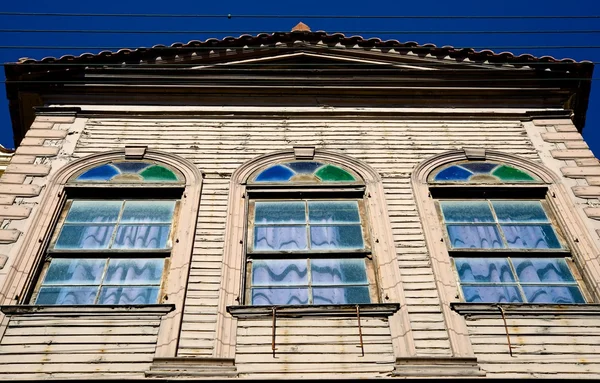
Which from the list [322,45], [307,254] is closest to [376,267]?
[307,254]

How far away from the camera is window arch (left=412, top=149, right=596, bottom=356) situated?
8.87 metres

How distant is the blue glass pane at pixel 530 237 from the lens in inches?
379

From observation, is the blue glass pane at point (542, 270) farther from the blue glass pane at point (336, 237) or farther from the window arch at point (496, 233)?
the blue glass pane at point (336, 237)

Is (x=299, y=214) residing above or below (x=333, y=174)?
below

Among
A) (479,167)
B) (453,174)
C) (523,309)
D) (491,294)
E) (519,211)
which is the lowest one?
(523,309)

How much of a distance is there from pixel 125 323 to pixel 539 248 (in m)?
5.19

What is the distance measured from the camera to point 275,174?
10930 millimetres

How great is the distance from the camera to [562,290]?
895cm

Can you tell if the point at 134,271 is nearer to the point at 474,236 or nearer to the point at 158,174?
the point at 158,174

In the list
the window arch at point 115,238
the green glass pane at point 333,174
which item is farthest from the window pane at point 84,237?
the green glass pane at point 333,174

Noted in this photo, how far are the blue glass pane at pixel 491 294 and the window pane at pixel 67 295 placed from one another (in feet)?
14.3

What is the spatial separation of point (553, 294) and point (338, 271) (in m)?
2.56

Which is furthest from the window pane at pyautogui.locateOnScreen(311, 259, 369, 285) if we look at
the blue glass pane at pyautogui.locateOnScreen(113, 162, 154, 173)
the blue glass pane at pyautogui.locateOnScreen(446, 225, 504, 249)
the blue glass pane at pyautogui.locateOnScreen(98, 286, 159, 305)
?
the blue glass pane at pyautogui.locateOnScreen(113, 162, 154, 173)

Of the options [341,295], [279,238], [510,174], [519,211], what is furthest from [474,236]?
[279,238]
